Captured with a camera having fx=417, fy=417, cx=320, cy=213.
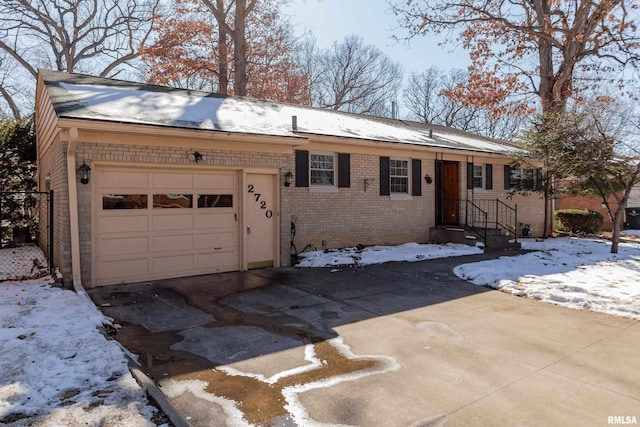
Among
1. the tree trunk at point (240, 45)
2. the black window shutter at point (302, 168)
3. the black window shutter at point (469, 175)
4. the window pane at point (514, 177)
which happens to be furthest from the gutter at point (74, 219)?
the tree trunk at point (240, 45)

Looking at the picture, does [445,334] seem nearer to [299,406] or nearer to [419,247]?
[299,406]

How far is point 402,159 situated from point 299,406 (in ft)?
32.6

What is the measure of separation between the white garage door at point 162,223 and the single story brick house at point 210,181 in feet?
0.06

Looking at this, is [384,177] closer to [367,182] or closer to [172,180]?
[367,182]

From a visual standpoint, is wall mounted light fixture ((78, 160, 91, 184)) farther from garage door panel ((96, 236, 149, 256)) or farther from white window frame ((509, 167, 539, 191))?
white window frame ((509, 167, 539, 191))

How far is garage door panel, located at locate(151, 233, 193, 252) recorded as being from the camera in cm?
783

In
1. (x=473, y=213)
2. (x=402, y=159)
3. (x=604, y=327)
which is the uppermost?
(x=402, y=159)

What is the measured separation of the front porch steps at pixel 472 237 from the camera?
39.3ft

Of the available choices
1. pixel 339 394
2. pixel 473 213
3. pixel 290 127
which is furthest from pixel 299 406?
pixel 473 213

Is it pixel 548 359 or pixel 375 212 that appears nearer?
pixel 548 359

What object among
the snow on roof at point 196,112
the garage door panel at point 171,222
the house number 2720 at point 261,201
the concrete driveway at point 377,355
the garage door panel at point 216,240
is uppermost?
the snow on roof at point 196,112

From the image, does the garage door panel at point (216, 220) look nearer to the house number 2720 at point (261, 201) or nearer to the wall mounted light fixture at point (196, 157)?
the house number 2720 at point (261, 201)

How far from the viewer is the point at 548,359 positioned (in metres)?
4.20

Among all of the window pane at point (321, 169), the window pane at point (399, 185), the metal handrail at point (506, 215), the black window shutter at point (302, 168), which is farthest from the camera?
the metal handrail at point (506, 215)
